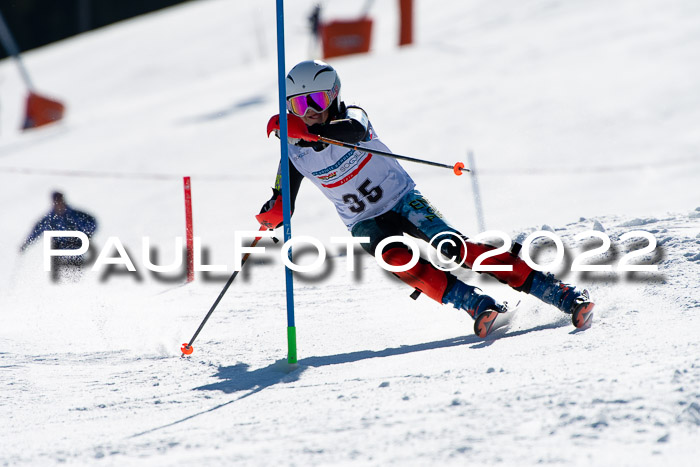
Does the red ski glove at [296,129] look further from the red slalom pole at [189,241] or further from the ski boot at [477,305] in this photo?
the red slalom pole at [189,241]

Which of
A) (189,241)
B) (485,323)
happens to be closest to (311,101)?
(485,323)

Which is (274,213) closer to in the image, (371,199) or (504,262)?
(371,199)

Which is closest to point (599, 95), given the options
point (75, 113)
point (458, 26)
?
point (458, 26)

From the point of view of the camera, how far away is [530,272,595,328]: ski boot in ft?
14.4

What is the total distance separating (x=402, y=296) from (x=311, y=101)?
5.84ft

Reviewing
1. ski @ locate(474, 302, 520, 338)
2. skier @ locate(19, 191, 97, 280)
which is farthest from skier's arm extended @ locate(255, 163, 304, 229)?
skier @ locate(19, 191, 97, 280)

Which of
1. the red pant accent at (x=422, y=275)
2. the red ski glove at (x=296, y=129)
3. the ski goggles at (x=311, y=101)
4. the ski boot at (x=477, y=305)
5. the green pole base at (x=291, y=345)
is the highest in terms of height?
the ski goggles at (x=311, y=101)

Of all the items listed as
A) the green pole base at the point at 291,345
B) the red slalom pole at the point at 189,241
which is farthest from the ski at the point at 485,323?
the red slalom pole at the point at 189,241

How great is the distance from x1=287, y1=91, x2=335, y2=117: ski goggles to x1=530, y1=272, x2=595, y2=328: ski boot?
156 centimetres

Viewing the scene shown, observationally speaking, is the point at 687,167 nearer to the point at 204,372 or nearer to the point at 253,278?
the point at 253,278

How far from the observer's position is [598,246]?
19.9 ft

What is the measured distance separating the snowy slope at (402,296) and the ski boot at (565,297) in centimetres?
11

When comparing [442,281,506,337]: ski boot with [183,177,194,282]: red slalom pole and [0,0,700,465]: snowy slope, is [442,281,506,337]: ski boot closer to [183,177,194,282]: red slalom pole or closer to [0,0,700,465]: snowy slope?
[0,0,700,465]: snowy slope

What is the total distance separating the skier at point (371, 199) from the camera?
466cm
